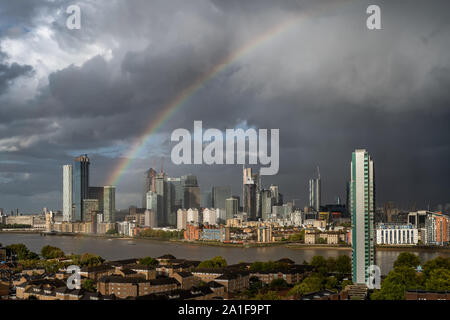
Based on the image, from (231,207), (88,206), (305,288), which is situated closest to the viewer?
(305,288)

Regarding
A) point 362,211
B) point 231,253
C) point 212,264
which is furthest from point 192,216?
point 362,211

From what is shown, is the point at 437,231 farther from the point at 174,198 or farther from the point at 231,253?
the point at 174,198

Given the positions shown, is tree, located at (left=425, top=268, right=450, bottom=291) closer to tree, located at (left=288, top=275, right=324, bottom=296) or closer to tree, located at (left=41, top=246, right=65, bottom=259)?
tree, located at (left=288, top=275, right=324, bottom=296)

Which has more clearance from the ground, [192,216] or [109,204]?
[109,204]

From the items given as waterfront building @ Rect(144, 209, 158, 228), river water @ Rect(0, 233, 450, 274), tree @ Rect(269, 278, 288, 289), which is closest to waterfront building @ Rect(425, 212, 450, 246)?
river water @ Rect(0, 233, 450, 274)

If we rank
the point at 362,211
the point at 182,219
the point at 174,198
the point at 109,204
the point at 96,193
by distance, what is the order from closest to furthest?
the point at 362,211, the point at 182,219, the point at 174,198, the point at 109,204, the point at 96,193

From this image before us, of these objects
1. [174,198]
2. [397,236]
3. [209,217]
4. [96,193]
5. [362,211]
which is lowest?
[209,217]
